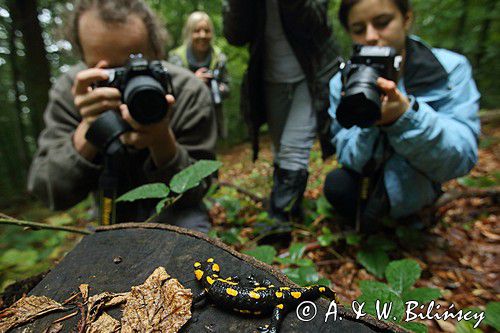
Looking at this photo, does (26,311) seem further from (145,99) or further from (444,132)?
(444,132)

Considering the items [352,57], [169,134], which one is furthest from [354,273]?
[169,134]

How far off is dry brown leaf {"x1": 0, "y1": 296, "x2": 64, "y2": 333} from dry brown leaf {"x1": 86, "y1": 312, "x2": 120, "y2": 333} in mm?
133

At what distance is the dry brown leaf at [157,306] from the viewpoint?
74 cm

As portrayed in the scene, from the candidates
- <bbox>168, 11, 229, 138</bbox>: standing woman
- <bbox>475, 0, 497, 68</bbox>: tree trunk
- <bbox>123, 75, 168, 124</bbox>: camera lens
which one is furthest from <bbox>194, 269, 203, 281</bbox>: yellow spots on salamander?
<bbox>475, 0, 497, 68</bbox>: tree trunk

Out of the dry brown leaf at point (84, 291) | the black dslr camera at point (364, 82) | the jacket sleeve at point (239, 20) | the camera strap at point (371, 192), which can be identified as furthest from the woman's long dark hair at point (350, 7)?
the dry brown leaf at point (84, 291)

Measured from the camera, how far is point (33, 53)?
4.83m

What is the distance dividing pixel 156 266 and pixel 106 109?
1.06 meters

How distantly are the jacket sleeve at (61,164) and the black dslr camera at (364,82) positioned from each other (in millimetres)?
1463

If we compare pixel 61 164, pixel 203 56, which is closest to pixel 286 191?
pixel 61 164

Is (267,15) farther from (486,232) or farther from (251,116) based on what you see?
(486,232)

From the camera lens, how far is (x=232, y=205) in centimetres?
265

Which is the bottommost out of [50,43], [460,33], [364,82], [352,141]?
[352,141]

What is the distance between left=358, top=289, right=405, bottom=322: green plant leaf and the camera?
3.06 feet

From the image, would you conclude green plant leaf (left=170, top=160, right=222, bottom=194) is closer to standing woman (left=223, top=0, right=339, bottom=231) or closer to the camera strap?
standing woman (left=223, top=0, right=339, bottom=231)
